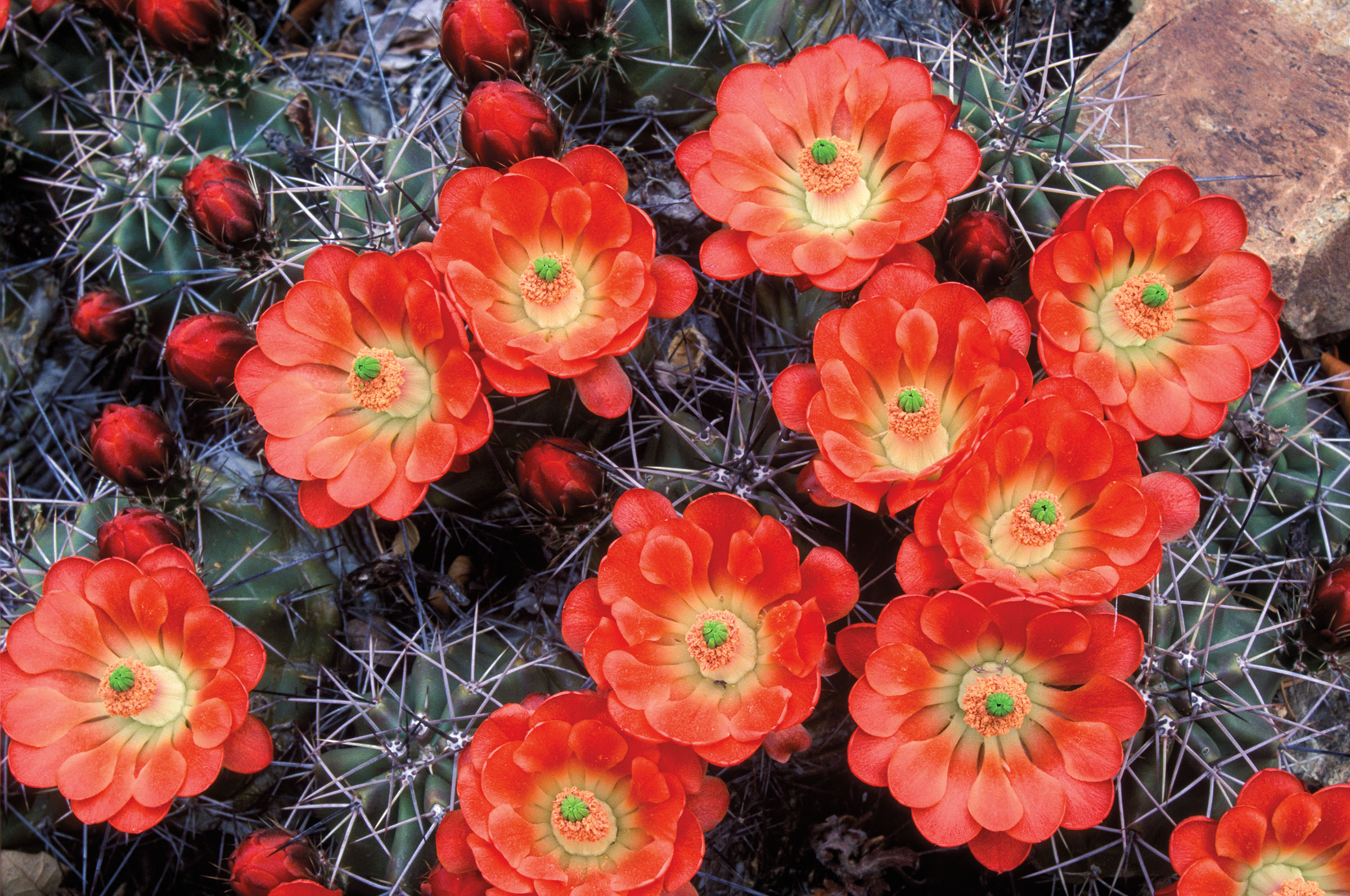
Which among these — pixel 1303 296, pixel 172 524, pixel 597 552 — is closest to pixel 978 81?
pixel 1303 296

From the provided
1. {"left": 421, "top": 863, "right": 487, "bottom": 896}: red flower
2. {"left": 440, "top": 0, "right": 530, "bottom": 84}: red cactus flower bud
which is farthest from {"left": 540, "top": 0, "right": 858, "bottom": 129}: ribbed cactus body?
{"left": 421, "top": 863, "right": 487, "bottom": 896}: red flower

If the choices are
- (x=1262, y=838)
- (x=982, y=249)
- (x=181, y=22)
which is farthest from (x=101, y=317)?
(x=1262, y=838)

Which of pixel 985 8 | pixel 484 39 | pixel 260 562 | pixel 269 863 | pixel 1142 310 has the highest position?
pixel 985 8

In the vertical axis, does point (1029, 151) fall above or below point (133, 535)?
above

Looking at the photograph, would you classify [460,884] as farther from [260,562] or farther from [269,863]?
[260,562]

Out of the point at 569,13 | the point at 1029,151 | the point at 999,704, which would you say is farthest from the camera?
the point at 1029,151

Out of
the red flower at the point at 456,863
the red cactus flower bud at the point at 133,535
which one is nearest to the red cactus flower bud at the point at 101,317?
the red cactus flower bud at the point at 133,535

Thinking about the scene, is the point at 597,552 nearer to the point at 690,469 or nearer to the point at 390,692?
the point at 690,469

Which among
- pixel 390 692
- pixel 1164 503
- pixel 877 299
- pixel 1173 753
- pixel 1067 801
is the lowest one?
pixel 390 692

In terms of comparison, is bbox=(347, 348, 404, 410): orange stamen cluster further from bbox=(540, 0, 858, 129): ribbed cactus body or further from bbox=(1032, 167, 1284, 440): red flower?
bbox=(1032, 167, 1284, 440): red flower
